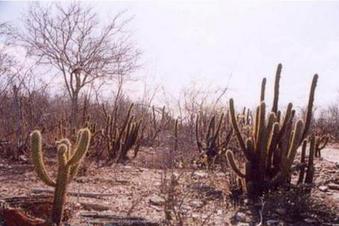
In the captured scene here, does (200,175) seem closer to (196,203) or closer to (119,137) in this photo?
(196,203)

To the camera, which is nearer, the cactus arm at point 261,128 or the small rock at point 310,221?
the small rock at point 310,221

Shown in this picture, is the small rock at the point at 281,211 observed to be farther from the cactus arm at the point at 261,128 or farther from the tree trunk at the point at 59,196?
the tree trunk at the point at 59,196

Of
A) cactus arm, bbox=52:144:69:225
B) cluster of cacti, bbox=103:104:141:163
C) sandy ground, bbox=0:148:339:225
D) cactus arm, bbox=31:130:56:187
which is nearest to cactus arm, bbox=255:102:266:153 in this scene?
sandy ground, bbox=0:148:339:225

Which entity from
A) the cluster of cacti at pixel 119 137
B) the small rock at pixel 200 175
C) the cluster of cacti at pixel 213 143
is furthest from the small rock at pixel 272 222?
the cluster of cacti at pixel 119 137

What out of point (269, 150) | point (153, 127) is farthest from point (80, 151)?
point (153, 127)

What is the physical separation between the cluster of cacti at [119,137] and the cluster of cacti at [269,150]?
496 cm

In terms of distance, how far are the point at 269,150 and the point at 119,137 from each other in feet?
18.0

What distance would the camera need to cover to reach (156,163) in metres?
12.2

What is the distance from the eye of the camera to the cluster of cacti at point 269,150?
7.88 metres

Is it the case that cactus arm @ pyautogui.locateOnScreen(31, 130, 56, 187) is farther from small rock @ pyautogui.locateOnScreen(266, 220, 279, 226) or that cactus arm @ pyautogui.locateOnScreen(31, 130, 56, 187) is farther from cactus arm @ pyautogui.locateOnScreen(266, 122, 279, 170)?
cactus arm @ pyautogui.locateOnScreen(266, 122, 279, 170)

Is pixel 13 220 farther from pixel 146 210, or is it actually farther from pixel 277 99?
pixel 277 99

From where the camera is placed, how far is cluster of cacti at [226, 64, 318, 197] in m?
7.88

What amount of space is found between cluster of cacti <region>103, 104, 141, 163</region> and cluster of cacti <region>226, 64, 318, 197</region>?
496 cm

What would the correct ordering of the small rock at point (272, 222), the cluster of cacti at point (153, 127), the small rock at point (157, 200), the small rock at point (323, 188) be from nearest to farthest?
1. the small rock at point (272, 222)
2. the small rock at point (157, 200)
3. the small rock at point (323, 188)
4. the cluster of cacti at point (153, 127)
